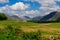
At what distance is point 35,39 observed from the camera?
37094 mm

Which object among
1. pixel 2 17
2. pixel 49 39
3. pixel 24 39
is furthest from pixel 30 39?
pixel 2 17

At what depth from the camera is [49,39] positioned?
50062 millimetres

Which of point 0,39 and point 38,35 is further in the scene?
point 38,35

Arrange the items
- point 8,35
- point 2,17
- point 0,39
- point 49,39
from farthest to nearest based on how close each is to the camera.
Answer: point 2,17 < point 49,39 < point 8,35 < point 0,39

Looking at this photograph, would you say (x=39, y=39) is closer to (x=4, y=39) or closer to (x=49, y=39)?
(x=4, y=39)

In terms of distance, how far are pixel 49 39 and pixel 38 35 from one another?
40.7 ft

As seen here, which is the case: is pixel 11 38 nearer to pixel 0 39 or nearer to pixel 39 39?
pixel 0 39

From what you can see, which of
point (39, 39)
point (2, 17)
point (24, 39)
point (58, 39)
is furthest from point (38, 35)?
point (2, 17)

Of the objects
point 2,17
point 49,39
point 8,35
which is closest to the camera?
point 8,35

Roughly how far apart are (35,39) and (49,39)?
13.4m

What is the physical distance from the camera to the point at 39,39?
3800cm

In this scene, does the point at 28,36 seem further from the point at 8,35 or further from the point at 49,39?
the point at 49,39

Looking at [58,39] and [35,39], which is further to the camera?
[58,39]

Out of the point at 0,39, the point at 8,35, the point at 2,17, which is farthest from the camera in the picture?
the point at 2,17
